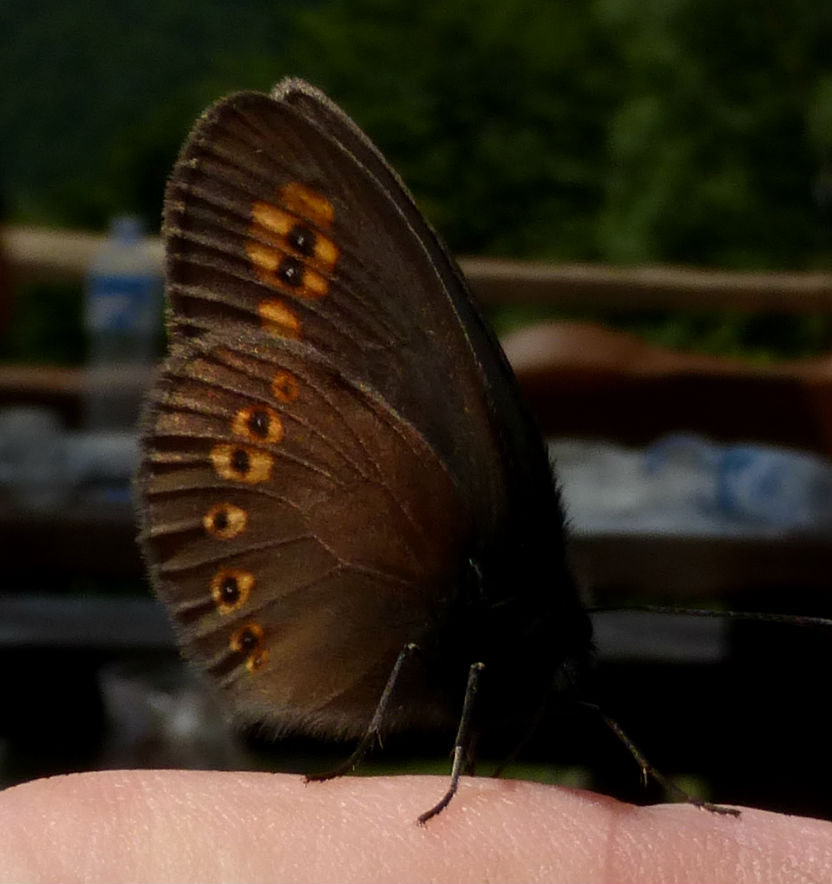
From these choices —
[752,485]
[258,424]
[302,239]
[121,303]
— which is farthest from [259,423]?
[121,303]

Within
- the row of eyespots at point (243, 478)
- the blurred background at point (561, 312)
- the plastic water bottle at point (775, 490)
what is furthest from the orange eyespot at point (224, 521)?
the plastic water bottle at point (775, 490)

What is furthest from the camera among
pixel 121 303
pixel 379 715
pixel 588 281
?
pixel 121 303

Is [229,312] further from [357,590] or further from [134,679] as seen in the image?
[134,679]

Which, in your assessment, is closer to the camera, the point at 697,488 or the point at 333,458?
the point at 333,458

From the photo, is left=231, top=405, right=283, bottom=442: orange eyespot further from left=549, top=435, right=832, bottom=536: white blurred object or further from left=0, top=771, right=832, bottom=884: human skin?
left=549, top=435, right=832, bottom=536: white blurred object

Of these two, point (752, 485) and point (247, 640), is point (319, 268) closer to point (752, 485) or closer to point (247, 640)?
point (247, 640)

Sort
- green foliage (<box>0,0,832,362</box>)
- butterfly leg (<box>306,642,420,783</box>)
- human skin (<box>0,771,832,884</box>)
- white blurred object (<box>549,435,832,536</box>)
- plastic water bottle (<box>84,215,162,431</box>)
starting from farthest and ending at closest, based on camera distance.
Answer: green foliage (<box>0,0,832,362</box>) → plastic water bottle (<box>84,215,162,431</box>) → white blurred object (<box>549,435,832,536</box>) → butterfly leg (<box>306,642,420,783</box>) → human skin (<box>0,771,832,884</box>)

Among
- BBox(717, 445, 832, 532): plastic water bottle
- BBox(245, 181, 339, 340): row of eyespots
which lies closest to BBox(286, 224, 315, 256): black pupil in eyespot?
BBox(245, 181, 339, 340): row of eyespots
